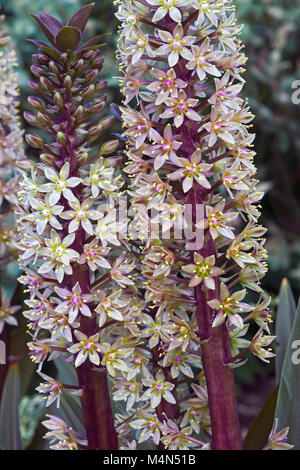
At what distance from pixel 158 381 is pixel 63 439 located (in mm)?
218

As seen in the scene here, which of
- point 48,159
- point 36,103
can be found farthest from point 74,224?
point 36,103

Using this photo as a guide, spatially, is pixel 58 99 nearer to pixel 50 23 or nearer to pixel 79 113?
pixel 79 113

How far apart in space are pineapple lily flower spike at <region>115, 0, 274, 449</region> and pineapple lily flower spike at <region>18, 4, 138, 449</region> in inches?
2.3

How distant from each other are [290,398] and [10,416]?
A: 0.68 meters

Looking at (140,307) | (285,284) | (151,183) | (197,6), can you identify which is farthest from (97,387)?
(197,6)

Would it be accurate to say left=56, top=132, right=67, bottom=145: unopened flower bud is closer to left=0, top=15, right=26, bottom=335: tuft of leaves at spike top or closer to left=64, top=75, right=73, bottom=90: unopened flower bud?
left=64, top=75, right=73, bottom=90: unopened flower bud

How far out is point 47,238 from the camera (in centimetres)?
114

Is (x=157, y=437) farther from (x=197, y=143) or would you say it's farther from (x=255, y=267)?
(x=197, y=143)

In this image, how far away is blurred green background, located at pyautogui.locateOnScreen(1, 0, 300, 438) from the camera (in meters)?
2.83

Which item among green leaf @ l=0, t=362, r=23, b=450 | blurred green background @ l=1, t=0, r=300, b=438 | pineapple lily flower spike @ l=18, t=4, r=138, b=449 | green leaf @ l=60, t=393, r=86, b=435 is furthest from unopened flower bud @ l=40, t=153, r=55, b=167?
blurred green background @ l=1, t=0, r=300, b=438

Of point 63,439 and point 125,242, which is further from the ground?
point 125,242

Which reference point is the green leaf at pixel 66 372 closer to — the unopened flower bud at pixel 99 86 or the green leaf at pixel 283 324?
the green leaf at pixel 283 324

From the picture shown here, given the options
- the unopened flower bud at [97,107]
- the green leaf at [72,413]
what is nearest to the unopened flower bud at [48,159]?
the unopened flower bud at [97,107]

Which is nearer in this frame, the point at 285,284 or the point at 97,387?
the point at 97,387
